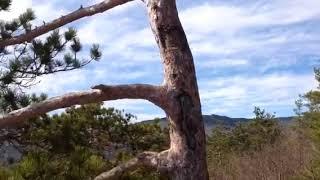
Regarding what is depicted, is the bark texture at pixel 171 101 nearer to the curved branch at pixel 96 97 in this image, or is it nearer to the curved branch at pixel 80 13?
the curved branch at pixel 96 97

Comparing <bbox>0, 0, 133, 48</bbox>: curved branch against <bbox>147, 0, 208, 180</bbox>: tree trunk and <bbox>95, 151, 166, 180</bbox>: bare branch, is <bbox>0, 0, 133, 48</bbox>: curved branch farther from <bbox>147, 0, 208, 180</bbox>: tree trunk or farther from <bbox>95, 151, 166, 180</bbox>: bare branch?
<bbox>95, 151, 166, 180</bbox>: bare branch

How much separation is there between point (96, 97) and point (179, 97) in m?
0.53

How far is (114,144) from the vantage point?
21.1 ft

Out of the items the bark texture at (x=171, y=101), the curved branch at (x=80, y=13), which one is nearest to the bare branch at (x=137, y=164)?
the bark texture at (x=171, y=101)

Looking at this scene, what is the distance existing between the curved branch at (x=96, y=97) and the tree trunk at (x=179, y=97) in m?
0.10

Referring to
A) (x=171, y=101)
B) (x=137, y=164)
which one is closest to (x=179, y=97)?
(x=171, y=101)

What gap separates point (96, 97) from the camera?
4.00 m

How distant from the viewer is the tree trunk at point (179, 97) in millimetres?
3998

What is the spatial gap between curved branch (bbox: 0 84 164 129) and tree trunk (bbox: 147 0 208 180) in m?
0.10

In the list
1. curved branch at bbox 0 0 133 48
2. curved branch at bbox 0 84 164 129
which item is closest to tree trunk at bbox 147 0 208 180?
curved branch at bbox 0 84 164 129

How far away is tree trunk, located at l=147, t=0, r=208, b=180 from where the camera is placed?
400 cm

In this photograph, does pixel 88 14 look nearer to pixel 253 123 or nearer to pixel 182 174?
pixel 182 174

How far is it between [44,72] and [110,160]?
2.33m

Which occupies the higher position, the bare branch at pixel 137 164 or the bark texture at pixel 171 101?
the bark texture at pixel 171 101
